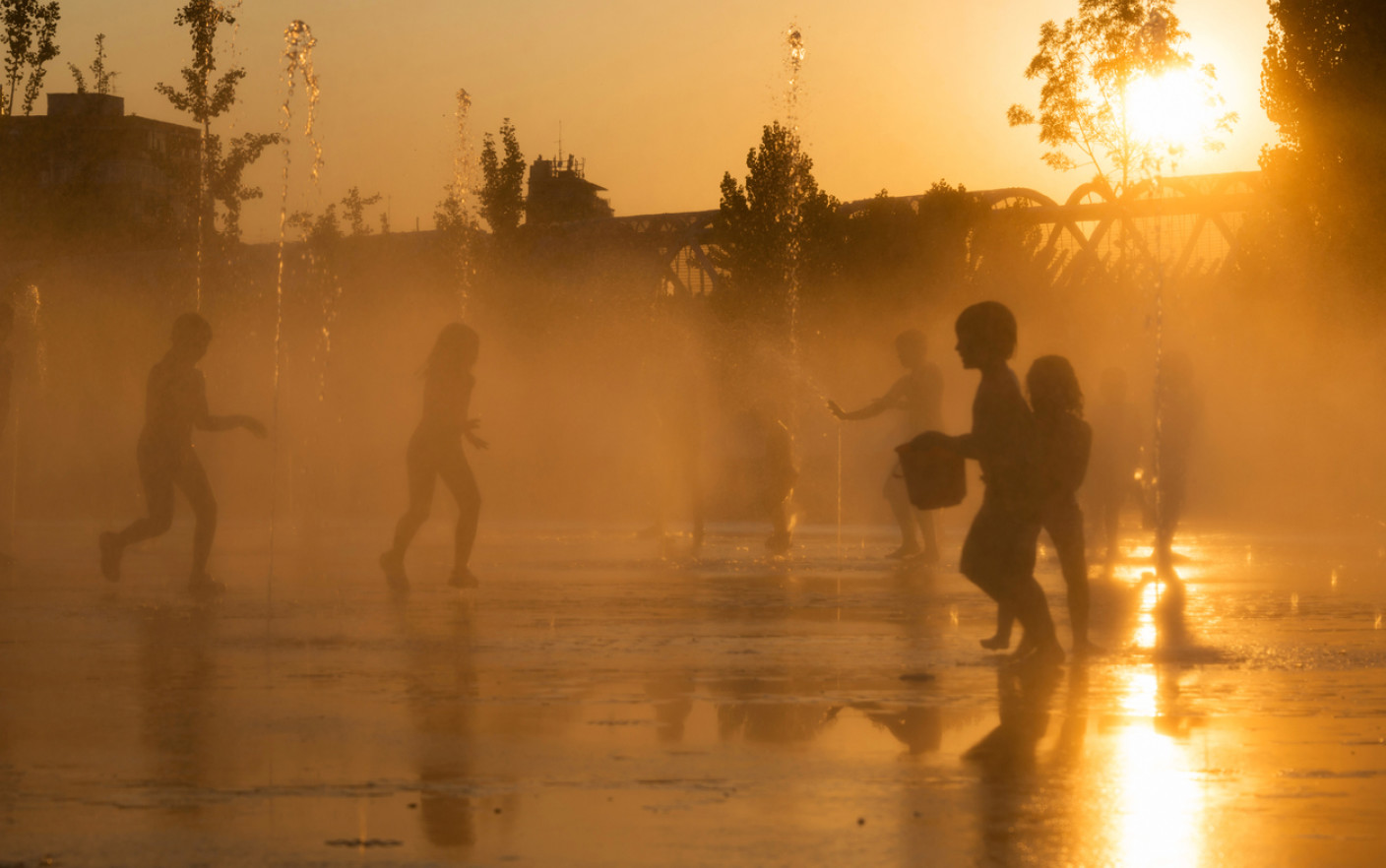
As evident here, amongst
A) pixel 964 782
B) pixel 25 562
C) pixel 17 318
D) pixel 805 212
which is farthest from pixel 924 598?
pixel 17 318

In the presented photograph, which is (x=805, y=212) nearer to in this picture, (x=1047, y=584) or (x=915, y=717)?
(x=1047, y=584)

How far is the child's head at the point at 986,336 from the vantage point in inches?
323

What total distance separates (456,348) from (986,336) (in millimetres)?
4935

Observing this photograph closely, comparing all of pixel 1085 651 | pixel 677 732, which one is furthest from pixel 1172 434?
pixel 677 732

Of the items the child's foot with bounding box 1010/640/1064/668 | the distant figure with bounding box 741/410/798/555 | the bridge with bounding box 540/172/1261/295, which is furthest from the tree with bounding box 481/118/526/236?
the child's foot with bounding box 1010/640/1064/668

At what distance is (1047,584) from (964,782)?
25.2 feet

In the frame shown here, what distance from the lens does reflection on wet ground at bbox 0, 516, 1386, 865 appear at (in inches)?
169

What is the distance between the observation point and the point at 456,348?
40.0ft

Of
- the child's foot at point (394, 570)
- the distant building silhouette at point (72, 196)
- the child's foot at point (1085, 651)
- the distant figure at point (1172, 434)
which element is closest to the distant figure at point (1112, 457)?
the distant figure at point (1172, 434)

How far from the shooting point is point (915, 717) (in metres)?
6.23

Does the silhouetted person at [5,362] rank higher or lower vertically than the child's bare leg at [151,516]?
higher

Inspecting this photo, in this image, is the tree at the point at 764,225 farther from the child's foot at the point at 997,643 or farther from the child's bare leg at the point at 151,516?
the child's foot at the point at 997,643

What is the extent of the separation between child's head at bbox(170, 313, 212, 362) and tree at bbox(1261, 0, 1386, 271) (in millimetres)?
19214

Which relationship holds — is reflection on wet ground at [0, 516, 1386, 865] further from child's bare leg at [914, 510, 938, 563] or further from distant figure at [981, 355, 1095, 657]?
child's bare leg at [914, 510, 938, 563]
